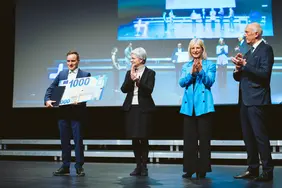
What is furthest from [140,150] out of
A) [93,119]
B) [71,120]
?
[93,119]

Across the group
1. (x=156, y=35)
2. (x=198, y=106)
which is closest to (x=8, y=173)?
(x=198, y=106)

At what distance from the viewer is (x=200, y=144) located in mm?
3734

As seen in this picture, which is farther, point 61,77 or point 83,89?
point 61,77

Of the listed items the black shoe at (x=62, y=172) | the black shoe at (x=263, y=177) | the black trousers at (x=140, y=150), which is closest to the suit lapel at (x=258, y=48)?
the black shoe at (x=263, y=177)

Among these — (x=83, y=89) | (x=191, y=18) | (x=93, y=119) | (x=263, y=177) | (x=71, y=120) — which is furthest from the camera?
(x=93, y=119)

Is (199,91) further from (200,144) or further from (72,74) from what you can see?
(72,74)

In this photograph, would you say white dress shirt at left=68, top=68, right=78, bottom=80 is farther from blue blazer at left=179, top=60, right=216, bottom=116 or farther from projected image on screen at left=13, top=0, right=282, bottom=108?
projected image on screen at left=13, top=0, right=282, bottom=108

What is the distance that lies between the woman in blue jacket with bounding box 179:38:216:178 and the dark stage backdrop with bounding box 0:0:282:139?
7.36ft

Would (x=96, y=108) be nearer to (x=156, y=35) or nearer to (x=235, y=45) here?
(x=156, y=35)

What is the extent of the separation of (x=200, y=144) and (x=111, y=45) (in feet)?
9.61

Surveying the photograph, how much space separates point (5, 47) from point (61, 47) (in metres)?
1.13

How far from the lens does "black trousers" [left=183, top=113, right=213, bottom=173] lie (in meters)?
3.70

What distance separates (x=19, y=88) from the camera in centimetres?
638

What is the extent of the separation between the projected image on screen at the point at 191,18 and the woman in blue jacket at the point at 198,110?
2151mm
